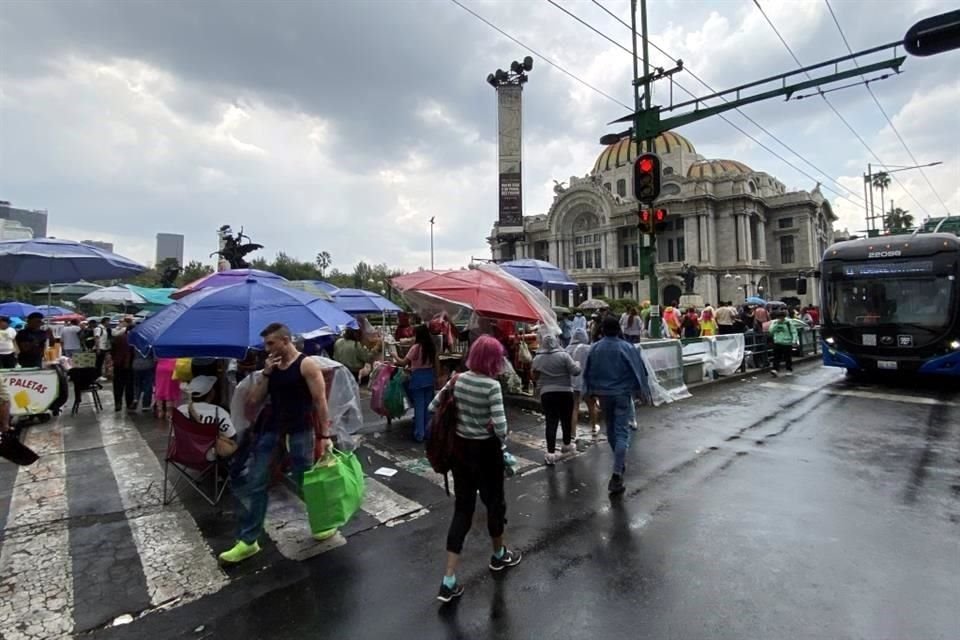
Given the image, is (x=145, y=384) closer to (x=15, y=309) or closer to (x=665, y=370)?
(x=665, y=370)

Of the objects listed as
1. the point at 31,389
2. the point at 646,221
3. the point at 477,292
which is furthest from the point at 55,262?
the point at 646,221

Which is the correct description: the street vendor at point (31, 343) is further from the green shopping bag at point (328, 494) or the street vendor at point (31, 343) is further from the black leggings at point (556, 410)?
the black leggings at point (556, 410)

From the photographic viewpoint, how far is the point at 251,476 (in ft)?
12.7

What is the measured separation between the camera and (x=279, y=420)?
3.95 metres

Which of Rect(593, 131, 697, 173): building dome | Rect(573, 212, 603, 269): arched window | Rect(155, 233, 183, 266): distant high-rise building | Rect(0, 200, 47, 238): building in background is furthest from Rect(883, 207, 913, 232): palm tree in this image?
Rect(155, 233, 183, 266): distant high-rise building

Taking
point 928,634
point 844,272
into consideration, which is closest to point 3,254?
point 928,634

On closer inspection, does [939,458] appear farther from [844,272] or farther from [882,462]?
[844,272]

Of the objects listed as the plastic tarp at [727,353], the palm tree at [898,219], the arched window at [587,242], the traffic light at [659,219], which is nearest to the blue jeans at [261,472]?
the traffic light at [659,219]

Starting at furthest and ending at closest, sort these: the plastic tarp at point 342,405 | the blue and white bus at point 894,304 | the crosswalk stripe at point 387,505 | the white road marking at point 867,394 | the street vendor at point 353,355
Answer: the blue and white bus at point 894,304, the white road marking at point 867,394, the street vendor at point 353,355, the plastic tarp at point 342,405, the crosswalk stripe at point 387,505

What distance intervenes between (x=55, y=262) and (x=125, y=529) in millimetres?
5824

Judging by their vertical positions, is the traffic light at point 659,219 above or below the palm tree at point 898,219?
below

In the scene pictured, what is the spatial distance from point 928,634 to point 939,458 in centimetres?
447

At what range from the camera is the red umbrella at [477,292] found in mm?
6960

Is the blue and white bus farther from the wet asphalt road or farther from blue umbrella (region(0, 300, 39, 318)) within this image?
blue umbrella (region(0, 300, 39, 318))
